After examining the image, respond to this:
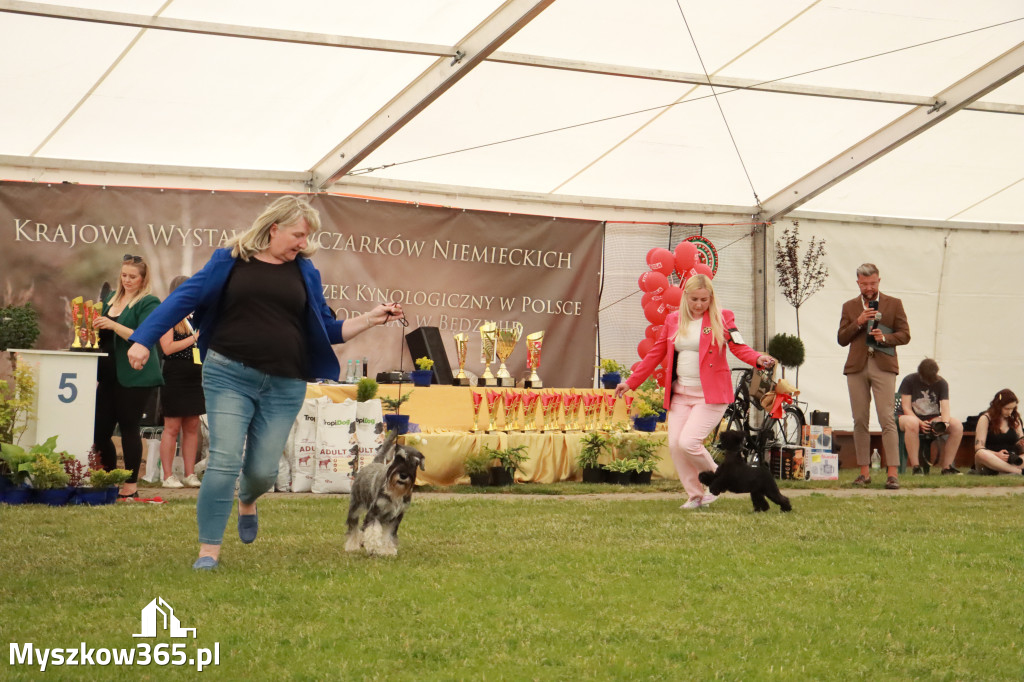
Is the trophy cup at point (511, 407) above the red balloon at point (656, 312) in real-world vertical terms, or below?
below

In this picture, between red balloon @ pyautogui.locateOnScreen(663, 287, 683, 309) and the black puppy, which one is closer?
the black puppy

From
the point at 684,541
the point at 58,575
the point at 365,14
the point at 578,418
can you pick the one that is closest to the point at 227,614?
the point at 58,575

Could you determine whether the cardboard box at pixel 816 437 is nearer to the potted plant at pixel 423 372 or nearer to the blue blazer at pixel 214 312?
the potted plant at pixel 423 372

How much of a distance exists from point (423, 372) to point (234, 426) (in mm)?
5873

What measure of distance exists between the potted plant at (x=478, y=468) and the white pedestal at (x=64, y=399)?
3395 millimetres

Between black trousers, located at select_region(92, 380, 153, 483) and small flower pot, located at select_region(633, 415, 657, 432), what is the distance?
5.28 meters

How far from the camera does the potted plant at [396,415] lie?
354 inches

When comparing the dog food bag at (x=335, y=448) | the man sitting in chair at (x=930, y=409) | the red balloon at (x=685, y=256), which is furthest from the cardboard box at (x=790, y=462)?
the dog food bag at (x=335, y=448)

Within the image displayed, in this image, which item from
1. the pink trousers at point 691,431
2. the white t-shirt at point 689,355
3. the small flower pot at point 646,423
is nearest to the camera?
the pink trousers at point 691,431

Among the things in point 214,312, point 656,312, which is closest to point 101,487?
point 214,312

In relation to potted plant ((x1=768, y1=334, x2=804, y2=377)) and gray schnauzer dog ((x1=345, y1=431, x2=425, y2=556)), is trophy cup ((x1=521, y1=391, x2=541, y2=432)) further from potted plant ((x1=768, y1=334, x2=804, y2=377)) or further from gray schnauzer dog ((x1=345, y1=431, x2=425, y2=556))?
gray schnauzer dog ((x1=345, y1=431, x2=425, y2=556))

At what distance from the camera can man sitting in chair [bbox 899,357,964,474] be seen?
39.9 ft

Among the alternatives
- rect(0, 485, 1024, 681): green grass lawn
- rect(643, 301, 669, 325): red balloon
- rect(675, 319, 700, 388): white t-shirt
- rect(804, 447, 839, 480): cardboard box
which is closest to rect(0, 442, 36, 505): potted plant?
rect(0, 485, 1024, 681): green grass lawn

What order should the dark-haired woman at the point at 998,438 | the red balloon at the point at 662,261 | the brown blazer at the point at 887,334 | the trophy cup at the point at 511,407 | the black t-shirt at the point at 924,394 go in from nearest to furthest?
1. the brown blazer at the point at 887,334
2. the trophy cup at the point at 511,407
3. the red balloon at the point at 662,261
4. the dark-haired woman at the point at 998,438
5. the black t-shirt at the point at 924,394
